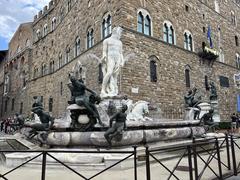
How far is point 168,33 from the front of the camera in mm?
17219

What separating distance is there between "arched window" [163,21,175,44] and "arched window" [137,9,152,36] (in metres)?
1.61

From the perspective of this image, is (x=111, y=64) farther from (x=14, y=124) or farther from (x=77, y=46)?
(x=77, y=46)

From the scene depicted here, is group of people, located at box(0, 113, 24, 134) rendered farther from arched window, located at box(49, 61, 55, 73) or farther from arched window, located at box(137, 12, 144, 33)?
arched window, located at box(137, 12, 144, 33)

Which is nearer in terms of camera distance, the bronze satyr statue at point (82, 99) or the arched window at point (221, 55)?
the bronze satyr statue at point (82, 99)

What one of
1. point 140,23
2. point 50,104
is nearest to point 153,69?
point 140,23

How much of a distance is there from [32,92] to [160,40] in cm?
1884

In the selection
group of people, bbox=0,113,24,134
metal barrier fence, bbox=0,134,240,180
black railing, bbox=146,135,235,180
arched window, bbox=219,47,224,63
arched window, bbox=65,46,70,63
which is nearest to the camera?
metal barrier fence, bbox=0,134,240,180

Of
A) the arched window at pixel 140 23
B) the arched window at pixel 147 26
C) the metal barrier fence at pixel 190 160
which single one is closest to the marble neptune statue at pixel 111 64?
the metal barrier fence at pixel 190 160

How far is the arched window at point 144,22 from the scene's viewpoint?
1527cm

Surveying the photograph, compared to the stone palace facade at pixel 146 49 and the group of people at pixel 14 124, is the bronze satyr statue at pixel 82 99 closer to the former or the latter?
the group of people at pixel 14 124

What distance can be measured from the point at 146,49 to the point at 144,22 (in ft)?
6.29

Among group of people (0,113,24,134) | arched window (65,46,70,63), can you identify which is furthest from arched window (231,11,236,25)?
group of people (0,113,24,134)

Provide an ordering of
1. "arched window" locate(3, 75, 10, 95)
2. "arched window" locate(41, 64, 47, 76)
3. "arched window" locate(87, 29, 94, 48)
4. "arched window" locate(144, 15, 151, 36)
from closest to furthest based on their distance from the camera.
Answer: "arched window" locate(144, 15, 151, 36), "arched window" locate(87, 29, 94, 48), "arched window" locate(41, 64, 47, 76), "arched window" locate(3, 75, 10, 95)

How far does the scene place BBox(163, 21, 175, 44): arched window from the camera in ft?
55.6
